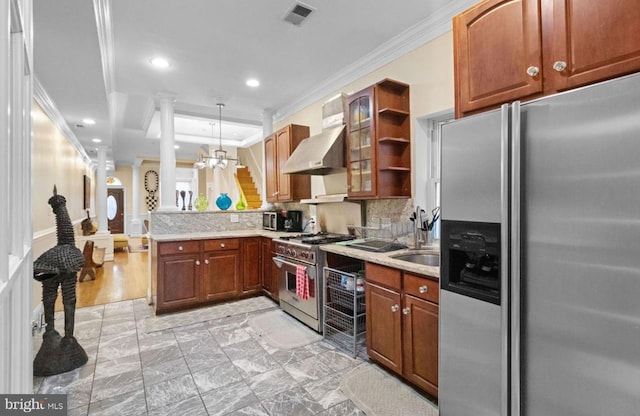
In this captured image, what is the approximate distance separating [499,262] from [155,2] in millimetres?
2902

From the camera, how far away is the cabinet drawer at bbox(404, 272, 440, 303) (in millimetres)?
1930

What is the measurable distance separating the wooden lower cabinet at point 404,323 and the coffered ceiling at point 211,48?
208 centimetres

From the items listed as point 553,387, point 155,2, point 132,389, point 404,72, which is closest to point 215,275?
point 132,389

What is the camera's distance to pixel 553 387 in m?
1.25

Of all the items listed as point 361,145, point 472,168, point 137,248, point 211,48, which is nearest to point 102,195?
point 137,248

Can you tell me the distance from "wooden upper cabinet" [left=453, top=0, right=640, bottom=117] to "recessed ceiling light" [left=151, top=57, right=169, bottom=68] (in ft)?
9.47

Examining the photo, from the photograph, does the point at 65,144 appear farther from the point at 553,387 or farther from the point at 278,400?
the point at 553,387

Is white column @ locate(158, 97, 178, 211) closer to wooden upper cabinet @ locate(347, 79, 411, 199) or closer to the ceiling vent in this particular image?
the ceiling vent

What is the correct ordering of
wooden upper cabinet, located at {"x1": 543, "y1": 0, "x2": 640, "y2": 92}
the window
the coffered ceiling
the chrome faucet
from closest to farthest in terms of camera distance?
wooden upper cabinet, located at {"x1": 543, "y1": 0, "x2": 640, "y2": 92}
the coffered ceiling
the chrome faucet
the window

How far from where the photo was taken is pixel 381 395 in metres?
2.13

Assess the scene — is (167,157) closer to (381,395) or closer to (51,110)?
(51,110)

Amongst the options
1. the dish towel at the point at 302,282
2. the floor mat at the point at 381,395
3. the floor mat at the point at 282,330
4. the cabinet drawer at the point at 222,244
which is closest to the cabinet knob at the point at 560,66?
the floor mat at the point at 381,395

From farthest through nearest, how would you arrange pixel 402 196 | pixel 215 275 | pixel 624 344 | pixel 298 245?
pixel 215 275
pixel 298 245
pixel 402 196
pixel 624 344

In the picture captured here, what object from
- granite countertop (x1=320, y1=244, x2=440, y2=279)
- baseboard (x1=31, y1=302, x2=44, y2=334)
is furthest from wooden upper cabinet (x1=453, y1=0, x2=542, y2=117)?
baseboard (x1=31, y1=302, x2=44, y2=334)
